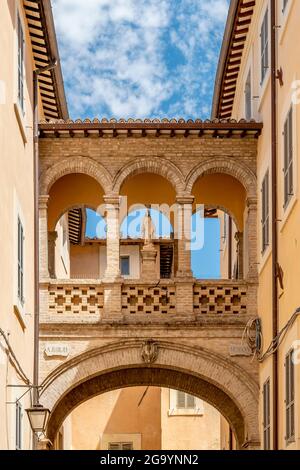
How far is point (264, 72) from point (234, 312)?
473cm

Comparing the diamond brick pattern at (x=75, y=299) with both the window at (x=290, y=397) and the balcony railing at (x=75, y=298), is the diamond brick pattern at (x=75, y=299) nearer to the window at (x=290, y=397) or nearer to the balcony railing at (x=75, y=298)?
the balcony railing at (x=75, y=298)

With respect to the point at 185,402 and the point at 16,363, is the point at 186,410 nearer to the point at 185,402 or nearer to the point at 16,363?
the point at 185,402

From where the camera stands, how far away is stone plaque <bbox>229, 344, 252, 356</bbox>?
84.6 feet

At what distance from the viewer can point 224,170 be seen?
2703 centimetres

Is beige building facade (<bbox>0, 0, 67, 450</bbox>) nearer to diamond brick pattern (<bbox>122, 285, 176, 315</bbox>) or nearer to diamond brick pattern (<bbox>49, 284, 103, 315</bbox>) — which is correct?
diamond brick pattern (<bbox>49, 284, 103, 315</bbox>)

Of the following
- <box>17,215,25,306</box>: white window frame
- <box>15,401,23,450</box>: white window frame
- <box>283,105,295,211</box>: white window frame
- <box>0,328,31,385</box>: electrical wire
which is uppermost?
<box>283,105,295,211</box>: white window frame

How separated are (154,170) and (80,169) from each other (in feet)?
4.92

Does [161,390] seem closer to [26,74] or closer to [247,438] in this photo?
[247,438]

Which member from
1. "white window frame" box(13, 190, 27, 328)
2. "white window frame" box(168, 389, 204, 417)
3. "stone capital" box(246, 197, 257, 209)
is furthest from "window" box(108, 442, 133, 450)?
"white window frame" box(13, 190, 27, 328)

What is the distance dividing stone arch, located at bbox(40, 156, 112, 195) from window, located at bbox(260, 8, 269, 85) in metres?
3.73

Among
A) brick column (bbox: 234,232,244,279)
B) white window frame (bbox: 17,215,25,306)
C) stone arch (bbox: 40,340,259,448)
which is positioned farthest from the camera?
brick column (bbox: 234,232,244,279)

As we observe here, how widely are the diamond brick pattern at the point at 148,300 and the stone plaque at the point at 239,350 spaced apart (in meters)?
1.41

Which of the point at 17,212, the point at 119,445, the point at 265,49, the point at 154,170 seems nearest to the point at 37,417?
the point at 17,212
